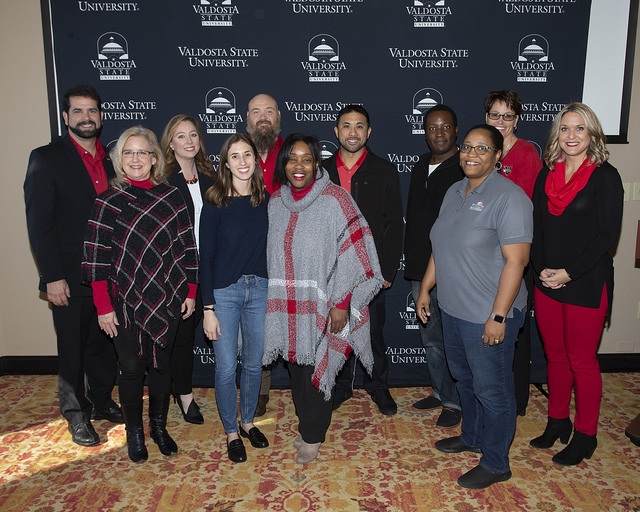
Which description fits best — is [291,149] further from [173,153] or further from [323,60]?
[323,60]

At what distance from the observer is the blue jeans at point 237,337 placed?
9.15 ft

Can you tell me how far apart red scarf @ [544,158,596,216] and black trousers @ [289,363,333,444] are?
158 cm

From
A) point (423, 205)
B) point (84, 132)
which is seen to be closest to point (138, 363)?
point (84, 132)

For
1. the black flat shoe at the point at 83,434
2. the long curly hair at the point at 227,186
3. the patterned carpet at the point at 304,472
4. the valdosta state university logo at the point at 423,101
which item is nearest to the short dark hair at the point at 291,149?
the long curly hair at the point at 227,186

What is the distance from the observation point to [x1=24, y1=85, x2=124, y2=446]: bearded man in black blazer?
3.05 metres

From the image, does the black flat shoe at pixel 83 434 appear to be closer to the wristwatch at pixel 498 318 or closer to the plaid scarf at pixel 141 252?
the plaid scarf at pixel 141 252

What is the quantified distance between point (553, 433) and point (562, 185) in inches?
58.2

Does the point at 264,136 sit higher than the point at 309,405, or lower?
higher

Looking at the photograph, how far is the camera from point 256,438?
10.3 feet

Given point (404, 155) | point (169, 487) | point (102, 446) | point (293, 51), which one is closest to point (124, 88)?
point (293, 51)

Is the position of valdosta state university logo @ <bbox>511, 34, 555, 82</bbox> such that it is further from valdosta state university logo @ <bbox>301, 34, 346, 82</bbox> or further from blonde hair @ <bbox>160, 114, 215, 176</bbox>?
blonde hair @ <bbox>160, 114, 215, 176</bbox>

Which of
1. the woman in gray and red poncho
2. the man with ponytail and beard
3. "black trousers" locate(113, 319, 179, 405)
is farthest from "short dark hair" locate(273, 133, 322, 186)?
"black trousers" locate(113, 319, 179, 405)

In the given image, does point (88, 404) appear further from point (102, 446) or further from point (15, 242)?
point (15, 242)

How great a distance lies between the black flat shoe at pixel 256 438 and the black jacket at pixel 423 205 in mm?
1380
